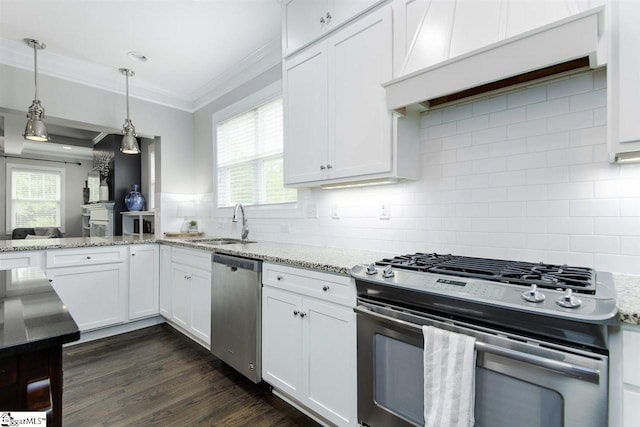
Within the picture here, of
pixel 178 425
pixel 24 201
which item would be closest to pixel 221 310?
pixel 178 425

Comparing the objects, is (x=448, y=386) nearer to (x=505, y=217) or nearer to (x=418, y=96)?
(x=505, y=217)

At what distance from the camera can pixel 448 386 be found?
1102mm

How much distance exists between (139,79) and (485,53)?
363cm

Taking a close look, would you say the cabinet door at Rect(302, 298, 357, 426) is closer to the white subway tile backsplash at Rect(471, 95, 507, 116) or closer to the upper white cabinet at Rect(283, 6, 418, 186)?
the upper white cabinet at Rect(283, 6, 418, 186)

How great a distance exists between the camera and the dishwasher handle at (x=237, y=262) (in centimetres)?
205

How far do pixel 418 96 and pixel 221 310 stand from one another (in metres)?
1.96

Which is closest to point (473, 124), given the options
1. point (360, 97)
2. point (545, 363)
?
point (360, 97)

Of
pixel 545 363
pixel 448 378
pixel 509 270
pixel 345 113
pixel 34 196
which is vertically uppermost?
pixel 345 113

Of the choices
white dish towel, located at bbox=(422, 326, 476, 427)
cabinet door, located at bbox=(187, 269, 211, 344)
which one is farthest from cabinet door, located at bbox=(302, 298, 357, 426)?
cabinet door, located at bbox=(187, 269, 211, 344)

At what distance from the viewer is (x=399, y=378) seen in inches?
52.6

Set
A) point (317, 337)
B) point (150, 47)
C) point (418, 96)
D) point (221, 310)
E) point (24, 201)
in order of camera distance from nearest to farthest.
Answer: point (418, 96) → point (317, 337) → point (221, 310) → point (150, 47) → point (24, 201)

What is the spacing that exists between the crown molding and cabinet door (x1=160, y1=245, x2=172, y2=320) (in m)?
1.86

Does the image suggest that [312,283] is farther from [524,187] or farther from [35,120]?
[35,120]

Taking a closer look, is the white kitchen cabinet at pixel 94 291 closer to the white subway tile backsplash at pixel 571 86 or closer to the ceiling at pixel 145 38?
the ceiling at pixel 145 38
